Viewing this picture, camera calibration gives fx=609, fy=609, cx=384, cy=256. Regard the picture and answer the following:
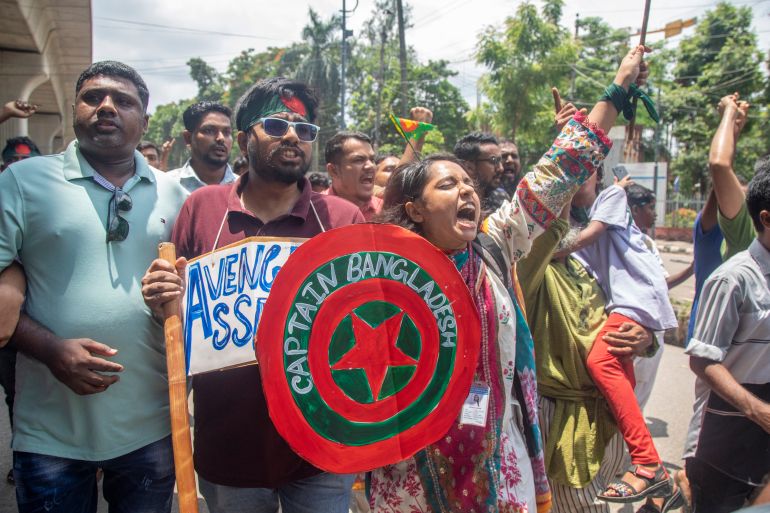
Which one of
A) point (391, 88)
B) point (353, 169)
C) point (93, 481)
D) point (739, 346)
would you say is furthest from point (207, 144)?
point (391, 88)

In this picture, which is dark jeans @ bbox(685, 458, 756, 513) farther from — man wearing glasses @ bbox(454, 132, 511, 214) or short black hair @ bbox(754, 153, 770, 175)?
man wearing glasses @ bbox(454, 132, 511, 214)

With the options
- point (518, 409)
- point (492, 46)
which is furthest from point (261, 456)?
point (492, 46)

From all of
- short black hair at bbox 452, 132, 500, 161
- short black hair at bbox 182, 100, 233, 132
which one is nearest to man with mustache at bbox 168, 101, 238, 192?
short black hair at bbox 182, 100, 233, 132

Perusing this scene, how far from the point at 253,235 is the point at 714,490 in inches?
82.8

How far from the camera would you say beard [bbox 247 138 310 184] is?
2.05 m

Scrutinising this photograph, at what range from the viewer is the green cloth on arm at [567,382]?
2.65m

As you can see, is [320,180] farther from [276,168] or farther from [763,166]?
[763,166]

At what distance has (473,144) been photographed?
11.3ft

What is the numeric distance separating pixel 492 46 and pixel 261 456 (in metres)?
18.5

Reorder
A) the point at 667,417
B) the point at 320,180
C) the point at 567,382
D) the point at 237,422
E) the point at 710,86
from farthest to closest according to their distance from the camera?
1. the point at 710,86
2. the point at 320,180
3. the point at 667,417
4. the point at 567,382
5. the point at 237,422

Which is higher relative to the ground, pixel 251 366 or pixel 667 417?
pixel 251 366

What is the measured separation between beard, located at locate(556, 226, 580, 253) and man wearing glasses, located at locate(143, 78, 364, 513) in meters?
1.14

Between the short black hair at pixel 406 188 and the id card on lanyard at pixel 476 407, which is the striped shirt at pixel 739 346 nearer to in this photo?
the id card on lanyard at pixel 476 407

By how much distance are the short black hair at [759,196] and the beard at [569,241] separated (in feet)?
2.39
